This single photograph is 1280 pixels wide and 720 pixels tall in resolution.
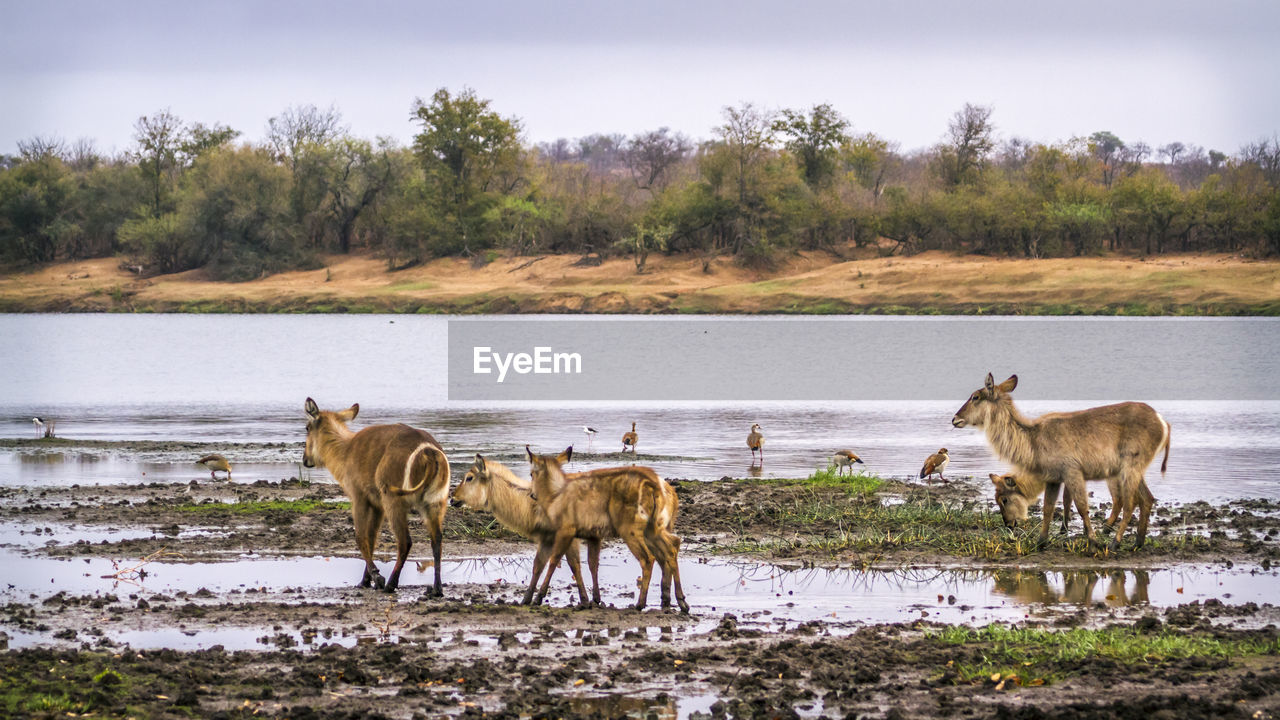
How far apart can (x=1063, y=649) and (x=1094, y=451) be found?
4.06 metres

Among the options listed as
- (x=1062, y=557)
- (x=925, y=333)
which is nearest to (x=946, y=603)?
(x=1062, y=557)

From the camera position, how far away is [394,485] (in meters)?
10.1

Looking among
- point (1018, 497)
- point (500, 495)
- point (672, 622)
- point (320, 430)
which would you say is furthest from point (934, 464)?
point (320, 430)

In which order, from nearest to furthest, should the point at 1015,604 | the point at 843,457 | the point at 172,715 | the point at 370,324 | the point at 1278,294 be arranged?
the point at 172,715, the point at 1015,604, the point at 843,457, the point at 1278,294, the point at 370,324

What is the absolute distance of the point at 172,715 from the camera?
6.64m

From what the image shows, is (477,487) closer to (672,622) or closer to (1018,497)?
(672,622)

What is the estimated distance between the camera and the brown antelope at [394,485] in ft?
32.8

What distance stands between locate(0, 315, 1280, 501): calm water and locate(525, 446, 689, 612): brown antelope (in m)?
7.67

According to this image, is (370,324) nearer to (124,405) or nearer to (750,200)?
(750,200)

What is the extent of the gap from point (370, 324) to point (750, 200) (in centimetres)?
2278

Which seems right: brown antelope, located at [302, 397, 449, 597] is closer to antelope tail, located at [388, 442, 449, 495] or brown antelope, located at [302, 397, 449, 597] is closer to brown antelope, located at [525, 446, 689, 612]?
antelope tail, located at [388, 442, 449, 495]

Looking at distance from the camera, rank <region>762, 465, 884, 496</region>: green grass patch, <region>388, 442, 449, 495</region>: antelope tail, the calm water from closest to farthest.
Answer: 1. <region>388, 442, 449, 495</region>: antelope tail
2. <region>762, 465, 884, 496</region>: green grass patch
3. the calm water

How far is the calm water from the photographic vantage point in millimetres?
18203

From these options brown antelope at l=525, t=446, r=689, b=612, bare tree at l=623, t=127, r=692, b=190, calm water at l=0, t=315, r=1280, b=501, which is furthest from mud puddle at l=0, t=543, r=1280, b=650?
bare tree at l=623, t=127, r=692, b=190
